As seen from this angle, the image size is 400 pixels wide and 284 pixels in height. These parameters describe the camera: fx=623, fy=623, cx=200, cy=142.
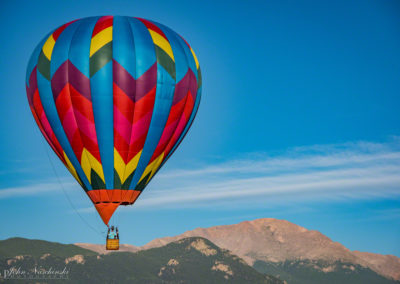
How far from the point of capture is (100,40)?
2731 inches

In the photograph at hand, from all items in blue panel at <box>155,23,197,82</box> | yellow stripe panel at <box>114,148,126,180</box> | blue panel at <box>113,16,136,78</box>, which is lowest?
yellow stripe panel at <box>114,148,126,180</box>

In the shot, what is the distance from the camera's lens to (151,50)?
70.5m

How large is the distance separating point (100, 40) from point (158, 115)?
10609mm

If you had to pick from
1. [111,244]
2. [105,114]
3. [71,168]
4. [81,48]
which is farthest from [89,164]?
[81,48]

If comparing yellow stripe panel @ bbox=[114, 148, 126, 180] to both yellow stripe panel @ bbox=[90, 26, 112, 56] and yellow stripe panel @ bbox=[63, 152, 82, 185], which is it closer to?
yellow stripe panel @ bbox=[63, 152, 82, 185]

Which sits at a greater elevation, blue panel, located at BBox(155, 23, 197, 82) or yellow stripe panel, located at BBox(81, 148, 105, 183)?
blue panel, located at BBox(155, 23, 197, 82)

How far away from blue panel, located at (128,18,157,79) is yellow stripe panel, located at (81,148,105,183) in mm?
10373

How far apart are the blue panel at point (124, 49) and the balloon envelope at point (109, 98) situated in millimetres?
111

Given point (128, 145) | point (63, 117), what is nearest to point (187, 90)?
A: point (128, 145)

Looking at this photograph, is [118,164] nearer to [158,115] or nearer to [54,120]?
[158,115]

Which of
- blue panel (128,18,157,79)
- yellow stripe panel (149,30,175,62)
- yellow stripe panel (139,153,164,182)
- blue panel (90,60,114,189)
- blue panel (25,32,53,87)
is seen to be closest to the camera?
blue panel (90,60,114,189)

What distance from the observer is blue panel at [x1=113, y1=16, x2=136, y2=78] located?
6900 centimetres

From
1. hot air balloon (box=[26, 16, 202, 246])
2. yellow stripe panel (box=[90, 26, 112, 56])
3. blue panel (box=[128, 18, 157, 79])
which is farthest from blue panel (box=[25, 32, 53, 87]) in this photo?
blue panel (box=[128, 18, 157, 79])

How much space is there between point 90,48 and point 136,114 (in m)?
8.89
